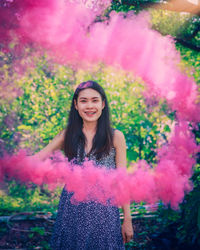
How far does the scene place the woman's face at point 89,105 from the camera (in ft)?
5.78

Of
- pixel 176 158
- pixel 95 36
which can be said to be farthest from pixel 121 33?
pixel 176 158

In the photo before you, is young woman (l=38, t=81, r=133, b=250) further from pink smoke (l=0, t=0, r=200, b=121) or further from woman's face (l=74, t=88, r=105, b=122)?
pink smoke (l=0, t=0, r=200, b=121)

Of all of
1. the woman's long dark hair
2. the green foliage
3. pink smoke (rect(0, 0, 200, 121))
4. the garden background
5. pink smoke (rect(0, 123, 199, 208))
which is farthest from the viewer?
the green foliage

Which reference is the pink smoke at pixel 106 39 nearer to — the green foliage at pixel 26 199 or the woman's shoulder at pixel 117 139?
the woman's shoulder at pixel 117 139

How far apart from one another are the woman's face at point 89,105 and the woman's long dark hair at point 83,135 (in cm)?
4

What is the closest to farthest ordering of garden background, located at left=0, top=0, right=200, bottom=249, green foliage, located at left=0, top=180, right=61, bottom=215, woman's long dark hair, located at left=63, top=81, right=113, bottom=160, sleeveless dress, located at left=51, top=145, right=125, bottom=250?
sleeveless dress, located at left=51, top=145, right=125, bottom=250 < woman's long dark hair, located at left=63, top=81, right=113, bottom=160 < garden background, located at left=0, top=0, right=200, bottom=249 < green foliage, located at left=0, top=180, right=61, bottom=215

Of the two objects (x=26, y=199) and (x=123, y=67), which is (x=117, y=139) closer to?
(x=123, y=67)

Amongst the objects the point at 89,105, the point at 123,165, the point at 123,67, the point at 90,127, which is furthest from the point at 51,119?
the point at 123,165

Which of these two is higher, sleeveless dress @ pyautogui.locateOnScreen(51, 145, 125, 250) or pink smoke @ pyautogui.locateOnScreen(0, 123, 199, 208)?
pink smoke @ pyautogui.locateOnScreen(0, 123, 199, 208)

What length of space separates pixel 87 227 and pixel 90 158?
0.48 meters

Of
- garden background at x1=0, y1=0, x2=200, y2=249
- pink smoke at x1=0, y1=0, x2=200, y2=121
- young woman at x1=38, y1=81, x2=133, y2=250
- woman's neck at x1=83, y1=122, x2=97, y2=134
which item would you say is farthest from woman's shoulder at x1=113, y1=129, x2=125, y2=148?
garden background at x1=0, y1=0, x2=200, y2=249

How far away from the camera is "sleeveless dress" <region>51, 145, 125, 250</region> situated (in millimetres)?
1672

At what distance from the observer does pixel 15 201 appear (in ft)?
13.2

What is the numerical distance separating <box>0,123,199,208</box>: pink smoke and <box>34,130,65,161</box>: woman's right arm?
4.2 inches
